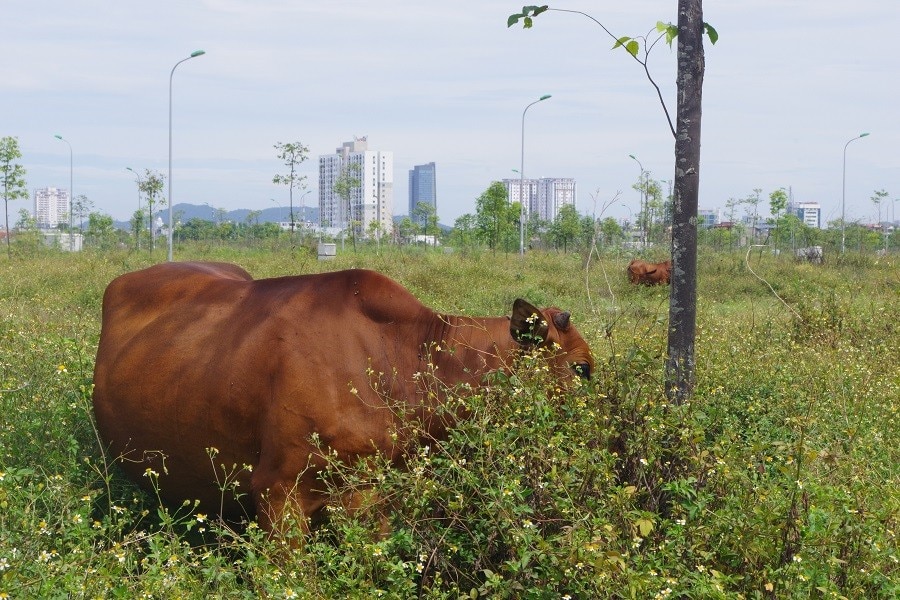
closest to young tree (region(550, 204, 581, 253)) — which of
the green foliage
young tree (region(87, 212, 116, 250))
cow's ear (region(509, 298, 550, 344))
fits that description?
the green foliage

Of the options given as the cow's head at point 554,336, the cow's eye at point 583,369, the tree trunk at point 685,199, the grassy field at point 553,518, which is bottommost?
the grassy field at point 553,518

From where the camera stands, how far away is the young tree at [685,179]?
514cm

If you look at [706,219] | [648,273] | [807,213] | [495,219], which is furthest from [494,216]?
[807,213]

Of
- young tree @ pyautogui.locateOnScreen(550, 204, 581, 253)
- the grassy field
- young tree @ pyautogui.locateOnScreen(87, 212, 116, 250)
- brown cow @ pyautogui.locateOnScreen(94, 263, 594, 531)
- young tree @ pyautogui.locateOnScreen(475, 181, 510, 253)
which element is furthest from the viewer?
young tree @ pyautogui.locateOnScreen(550, 204, 581, 253)

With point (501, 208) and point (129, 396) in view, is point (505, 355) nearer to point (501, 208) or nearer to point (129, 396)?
point (129, 396)

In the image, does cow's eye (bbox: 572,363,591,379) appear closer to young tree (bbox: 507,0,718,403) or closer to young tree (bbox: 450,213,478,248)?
young tree (bbox: 507,0,718,403)

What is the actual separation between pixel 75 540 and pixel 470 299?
489 inches

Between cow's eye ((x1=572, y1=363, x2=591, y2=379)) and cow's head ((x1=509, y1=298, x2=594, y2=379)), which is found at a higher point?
cow's head ((x1=509, y1=298, x2=594, y2=379))

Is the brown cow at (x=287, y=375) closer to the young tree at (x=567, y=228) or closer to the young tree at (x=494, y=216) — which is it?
the young tree at (x=494, y=216)

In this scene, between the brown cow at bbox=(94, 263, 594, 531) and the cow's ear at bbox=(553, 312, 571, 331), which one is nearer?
the brown cow at bbox=(94, 263, 594, 531)

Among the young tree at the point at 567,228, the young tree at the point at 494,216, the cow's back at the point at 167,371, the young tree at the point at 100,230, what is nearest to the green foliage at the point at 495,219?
the young tree at the point at 494,216

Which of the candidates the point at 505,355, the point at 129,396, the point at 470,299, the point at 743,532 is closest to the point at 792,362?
the point at 505,355

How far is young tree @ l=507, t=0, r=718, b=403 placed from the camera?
5137 millimetres

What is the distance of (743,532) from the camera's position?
12.8ft
